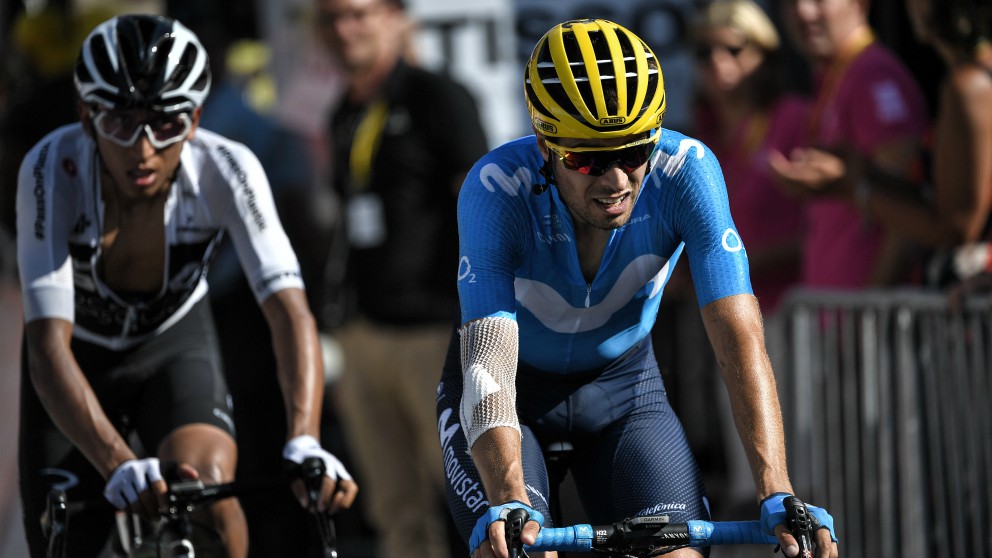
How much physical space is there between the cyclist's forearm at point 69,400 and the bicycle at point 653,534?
1665 millimetres

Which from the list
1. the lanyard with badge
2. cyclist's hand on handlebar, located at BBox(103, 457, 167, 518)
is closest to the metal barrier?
the lanyard with badge

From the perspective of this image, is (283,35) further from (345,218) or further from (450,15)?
(345,218)

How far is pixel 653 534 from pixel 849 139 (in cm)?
349

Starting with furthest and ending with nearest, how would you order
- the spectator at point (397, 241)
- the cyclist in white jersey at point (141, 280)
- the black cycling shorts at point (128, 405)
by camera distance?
the spectator at point (397, 241)
the black cycling shorts at point (128, 405)
the cyclist in white jersey at point (141, 280)

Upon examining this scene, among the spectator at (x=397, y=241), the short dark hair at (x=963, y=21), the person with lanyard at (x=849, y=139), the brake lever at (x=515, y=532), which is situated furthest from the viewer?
the spectator at (x=397, y=241)

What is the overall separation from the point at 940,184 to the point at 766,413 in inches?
94.6

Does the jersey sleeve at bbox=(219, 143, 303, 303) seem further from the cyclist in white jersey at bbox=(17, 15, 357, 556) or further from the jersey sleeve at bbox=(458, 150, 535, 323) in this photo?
the jersey sleeve at bbox=(458, 150, 535, 323)

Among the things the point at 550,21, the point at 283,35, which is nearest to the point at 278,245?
the point at 550,21

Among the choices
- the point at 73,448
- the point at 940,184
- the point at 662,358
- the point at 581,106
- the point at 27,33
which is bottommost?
the point at 662,358

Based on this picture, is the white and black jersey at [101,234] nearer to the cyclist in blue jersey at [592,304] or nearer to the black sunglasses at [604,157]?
the cyclist in blue jersey at [592,304]

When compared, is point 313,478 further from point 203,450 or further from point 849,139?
point 849,139

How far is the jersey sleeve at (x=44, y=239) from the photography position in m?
5.02

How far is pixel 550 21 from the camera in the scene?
879 cm

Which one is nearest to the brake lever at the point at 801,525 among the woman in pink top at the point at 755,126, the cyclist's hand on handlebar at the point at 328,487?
the cyclist's hand on handlebar at the point at 328,487
